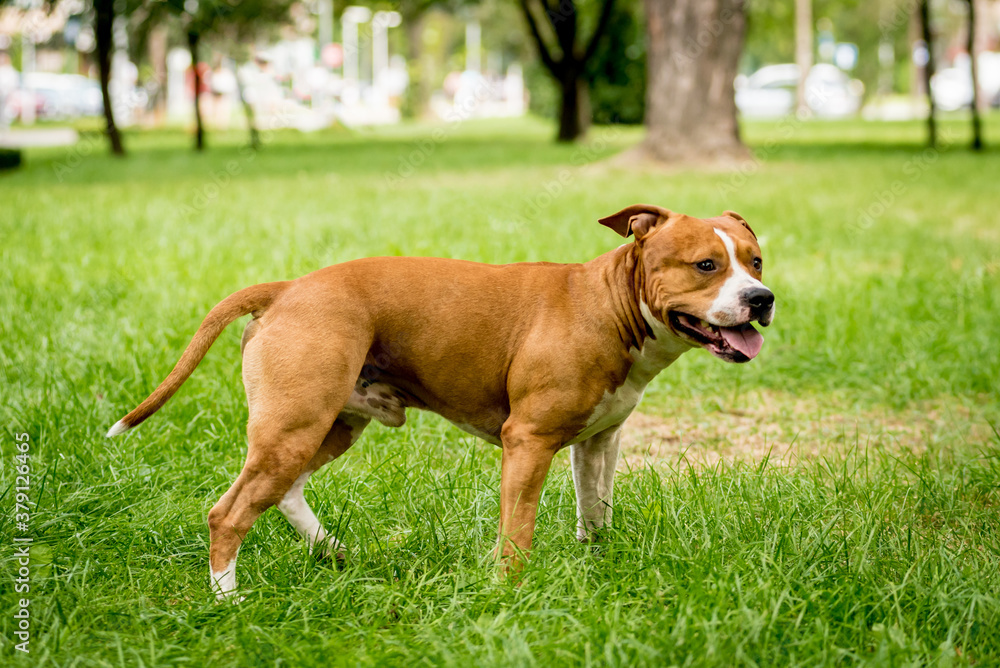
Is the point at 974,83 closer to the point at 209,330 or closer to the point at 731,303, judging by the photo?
the point at 731,303

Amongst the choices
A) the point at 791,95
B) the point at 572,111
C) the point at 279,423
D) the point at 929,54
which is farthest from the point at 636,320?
the point at 791,95

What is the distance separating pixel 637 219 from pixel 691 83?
44.3ft

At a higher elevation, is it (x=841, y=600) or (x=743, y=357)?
(x=743, y=357)

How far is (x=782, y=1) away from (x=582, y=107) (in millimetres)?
25291

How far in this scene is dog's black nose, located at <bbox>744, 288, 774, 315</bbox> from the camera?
326 centimetres

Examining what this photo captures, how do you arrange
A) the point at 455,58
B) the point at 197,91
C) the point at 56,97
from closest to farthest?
the point at 197,91 < the point at 56,97 < the point at 455,58

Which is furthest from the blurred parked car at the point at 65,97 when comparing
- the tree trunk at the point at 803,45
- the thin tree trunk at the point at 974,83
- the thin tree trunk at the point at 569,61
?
the thin tree trunk at the point at 974,83

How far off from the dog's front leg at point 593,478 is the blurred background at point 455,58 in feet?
43.8

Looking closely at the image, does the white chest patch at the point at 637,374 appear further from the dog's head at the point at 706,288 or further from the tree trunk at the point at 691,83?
the tree trunk at the point at 691,83

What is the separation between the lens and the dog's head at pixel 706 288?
329 centimetres

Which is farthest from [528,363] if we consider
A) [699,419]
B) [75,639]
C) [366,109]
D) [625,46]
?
[366,109]

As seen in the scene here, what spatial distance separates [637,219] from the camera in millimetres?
3547

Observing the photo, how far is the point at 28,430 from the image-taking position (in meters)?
4.59

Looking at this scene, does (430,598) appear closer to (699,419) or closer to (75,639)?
(75,639)
